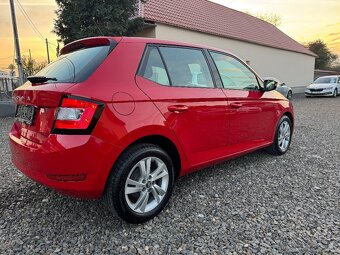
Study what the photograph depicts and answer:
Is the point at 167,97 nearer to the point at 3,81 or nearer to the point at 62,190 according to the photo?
the point at 62,190

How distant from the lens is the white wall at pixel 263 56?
13.7 meters

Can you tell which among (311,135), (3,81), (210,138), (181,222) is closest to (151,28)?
(3,81)

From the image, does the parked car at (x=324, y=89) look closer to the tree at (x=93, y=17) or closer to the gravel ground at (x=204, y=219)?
the tree at (x=93, y=17)

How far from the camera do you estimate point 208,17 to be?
58.7 ft

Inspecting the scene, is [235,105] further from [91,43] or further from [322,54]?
[322,54]

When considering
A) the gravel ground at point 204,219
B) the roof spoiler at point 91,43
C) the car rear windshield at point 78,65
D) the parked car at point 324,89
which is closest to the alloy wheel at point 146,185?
the gravel ground at point 204,219

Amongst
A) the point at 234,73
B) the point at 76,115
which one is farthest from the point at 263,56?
the point at 76,115

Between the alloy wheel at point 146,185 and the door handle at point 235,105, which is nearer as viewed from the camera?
the alloy wheel at point 146,185

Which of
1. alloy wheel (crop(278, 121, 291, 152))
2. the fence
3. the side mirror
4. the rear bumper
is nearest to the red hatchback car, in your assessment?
the rear bumper

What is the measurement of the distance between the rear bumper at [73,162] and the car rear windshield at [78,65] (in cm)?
53

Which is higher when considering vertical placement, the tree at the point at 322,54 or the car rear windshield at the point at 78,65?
the tree at the point at 322,54

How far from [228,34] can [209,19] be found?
5.01 feet

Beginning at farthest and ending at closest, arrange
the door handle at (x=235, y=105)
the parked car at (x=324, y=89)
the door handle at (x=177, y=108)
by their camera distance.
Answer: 1. the parked car at (x=324, y=89)
2. the door handle at (x=235, y=105)
3. the door handle at (x=177, y=108)

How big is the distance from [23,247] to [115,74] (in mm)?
1589
